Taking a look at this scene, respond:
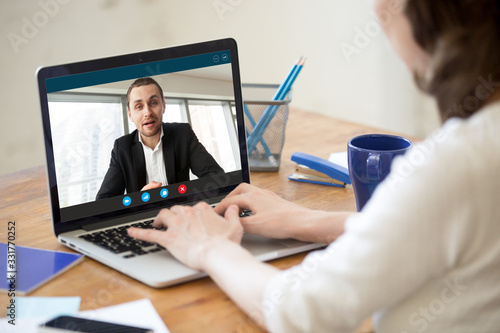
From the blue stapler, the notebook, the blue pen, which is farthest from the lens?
the blue pen

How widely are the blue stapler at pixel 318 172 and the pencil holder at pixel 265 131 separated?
0.24ft

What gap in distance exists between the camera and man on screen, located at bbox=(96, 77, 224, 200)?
1.01 metres

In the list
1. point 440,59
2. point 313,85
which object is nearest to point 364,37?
point 313,85

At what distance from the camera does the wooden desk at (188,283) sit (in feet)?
2.53

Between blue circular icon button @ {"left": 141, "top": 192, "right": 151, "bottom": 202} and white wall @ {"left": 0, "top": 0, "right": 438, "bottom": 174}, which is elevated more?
white wall @ {"left": 0, "top": 0, "right": 438, "bottom": 174}

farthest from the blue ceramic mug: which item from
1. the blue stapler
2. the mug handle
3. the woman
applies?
the woman

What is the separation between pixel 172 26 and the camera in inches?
115

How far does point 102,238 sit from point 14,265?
146mm

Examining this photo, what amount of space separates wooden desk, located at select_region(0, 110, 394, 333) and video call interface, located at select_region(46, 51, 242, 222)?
0.41 feet

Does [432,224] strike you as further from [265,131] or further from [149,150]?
[265,131]

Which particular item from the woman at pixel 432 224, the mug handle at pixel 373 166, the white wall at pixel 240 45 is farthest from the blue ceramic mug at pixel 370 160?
the white wall at pixel 240 45

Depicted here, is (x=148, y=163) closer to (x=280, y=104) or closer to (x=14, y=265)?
(x=14, y=265)

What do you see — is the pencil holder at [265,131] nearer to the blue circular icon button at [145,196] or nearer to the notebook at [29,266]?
the blue circular icon button at [145,196]

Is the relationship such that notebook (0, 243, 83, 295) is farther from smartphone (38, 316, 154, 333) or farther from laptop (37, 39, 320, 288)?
smartphone (38, 316, 154, 333)
